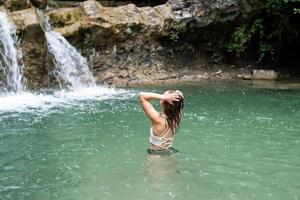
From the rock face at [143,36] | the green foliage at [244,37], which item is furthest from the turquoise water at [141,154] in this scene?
the green foliage at [244,37]

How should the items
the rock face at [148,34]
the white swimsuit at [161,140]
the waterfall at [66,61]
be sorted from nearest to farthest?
the white swimsuit at [161,140]
the waterfall at [66,61]
the rock face at [148,34]

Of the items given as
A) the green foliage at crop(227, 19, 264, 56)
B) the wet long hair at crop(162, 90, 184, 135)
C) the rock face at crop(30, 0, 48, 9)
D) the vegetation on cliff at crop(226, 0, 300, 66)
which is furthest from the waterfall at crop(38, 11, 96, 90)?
the wet long hair at crop(162, 90, 184, 135)

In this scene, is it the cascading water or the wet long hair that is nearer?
Result: the wet long hair

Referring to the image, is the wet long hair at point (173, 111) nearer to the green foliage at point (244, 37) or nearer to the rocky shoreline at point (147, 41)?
the rocky shoreline at point (147, 41)

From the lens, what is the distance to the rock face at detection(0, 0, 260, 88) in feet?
59.2

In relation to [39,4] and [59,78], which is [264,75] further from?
[39,4]

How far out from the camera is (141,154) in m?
9.09

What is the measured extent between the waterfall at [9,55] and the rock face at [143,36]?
55 cm

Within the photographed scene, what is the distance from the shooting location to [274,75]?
1945 centimetres

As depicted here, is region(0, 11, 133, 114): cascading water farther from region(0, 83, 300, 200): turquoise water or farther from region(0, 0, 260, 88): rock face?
region(0, 83, 300, 200): turquoise water

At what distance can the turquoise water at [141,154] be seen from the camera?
24.1 ft

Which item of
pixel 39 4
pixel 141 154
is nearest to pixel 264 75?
pixel 39 4

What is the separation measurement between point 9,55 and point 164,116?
923 centimetres

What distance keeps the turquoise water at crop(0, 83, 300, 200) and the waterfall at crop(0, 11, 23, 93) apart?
2887mm
